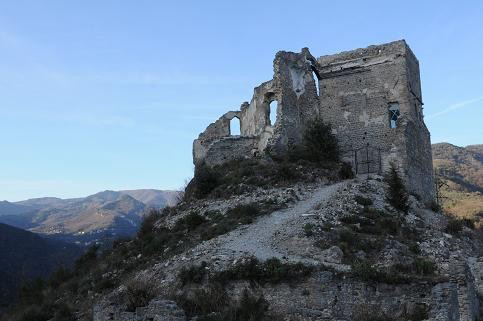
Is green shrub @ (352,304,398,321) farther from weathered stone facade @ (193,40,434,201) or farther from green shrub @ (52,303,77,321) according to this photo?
weathered stone facade @ (193,40,434,201)

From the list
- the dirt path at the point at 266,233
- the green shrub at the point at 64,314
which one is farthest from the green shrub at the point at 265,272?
the green shrub at the point at 64,314

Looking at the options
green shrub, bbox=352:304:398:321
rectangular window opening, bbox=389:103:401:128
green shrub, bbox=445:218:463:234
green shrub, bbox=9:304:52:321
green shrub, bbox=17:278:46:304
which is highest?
rectangular window opening, bbox=389:103:401:128

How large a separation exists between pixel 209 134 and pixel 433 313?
26.0 meters

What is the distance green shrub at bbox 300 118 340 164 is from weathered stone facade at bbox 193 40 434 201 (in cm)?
88

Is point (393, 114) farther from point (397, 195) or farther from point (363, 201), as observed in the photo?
point (363, 201)

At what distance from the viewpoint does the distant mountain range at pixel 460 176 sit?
62.8m

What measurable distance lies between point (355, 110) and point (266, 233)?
41.1ft

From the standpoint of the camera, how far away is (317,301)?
14.8 meters

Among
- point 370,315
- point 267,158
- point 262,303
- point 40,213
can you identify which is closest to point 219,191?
point 267,158

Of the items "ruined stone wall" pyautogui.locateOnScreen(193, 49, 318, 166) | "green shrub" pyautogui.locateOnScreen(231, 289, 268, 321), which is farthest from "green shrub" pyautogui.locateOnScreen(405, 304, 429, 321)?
"ruined stone wall" pyautogui.locateOnScreen(193, 49, 318, 166)

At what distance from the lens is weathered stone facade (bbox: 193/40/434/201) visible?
29.2 metres

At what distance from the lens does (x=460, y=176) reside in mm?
91812

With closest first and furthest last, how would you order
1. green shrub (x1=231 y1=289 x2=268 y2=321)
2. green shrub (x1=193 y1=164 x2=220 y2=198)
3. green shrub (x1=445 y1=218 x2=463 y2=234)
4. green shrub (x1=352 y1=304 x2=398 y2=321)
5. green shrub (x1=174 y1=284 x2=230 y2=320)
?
green shrub (x1=352 y1=304 x2=398 y2=321) < green shrub (x1=231 y1=289 x2=268 y2=321) < green shrub (x1=174 y1=284 x2=230 y2=320) < green shrub (x1=445 y1=218 x2=463 y2=234) < green shrub (x1=193 y1=164 x2=220 y2=198)

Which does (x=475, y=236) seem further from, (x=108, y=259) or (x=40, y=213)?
(x=40, y=213)
